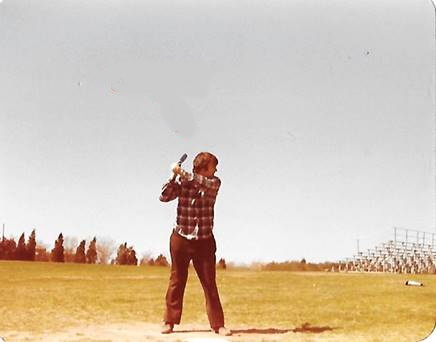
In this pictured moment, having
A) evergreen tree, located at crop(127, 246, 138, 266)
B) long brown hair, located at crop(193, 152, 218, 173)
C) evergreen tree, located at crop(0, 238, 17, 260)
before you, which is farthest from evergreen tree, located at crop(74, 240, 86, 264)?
long brown hair, located at crop(193, 152, 218, 173)

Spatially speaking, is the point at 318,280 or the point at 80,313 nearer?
the point at 80,313

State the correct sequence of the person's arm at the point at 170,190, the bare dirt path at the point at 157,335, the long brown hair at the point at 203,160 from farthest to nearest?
the long brown hair at the point at 203,160, the person's arm at the point at 170,190, the bare dirt path at the point at 157,335

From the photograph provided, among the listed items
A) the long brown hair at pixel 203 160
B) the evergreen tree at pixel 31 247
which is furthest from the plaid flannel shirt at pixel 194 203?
the evergreen tree at pixel 31 247

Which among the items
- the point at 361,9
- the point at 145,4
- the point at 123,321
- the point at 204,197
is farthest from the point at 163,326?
the point at 361,9

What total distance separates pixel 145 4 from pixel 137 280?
295 centimetres

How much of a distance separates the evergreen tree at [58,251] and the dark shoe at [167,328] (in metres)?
1.54

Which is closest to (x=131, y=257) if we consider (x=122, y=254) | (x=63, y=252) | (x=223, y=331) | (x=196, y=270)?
(x=122, y=254)

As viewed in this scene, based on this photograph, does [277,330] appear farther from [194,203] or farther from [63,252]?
[63,252]

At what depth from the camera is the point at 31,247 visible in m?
6.59

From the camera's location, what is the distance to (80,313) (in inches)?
239

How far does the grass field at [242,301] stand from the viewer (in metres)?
5.80

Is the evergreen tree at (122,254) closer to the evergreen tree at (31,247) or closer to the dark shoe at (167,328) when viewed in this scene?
the evergreen tree at (31,247)

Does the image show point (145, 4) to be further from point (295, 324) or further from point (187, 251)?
point (295, 324)

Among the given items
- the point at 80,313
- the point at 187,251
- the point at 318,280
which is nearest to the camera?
the point at 187,251
